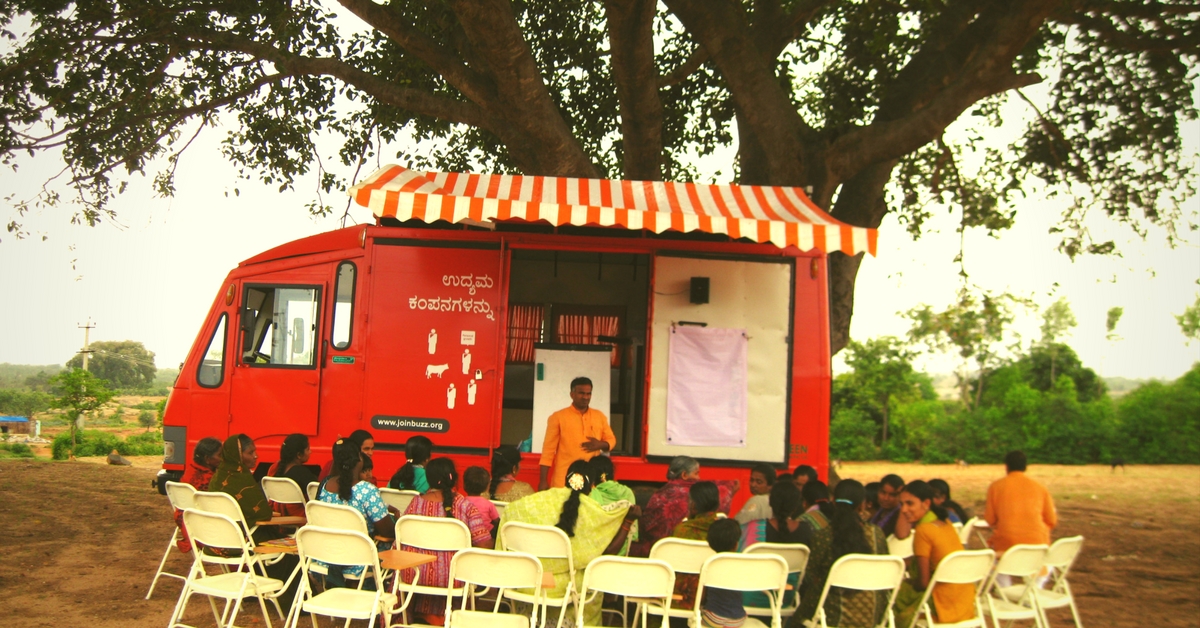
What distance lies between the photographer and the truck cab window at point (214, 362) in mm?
8430

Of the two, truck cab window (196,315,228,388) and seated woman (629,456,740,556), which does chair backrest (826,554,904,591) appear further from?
truck cab window (196,315,228,388)

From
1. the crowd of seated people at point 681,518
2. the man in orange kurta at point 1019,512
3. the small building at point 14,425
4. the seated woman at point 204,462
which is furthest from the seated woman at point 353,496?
the small building at point 14,425

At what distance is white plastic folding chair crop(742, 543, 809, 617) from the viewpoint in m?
5.13

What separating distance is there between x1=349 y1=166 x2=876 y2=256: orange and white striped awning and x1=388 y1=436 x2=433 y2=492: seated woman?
1.65m

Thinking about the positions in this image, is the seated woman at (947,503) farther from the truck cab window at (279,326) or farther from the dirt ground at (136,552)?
the truck cab window at (279,326)

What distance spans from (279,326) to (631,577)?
5098 mm

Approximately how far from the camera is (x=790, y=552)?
5.22m

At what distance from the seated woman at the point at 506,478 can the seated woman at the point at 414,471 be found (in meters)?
0.54

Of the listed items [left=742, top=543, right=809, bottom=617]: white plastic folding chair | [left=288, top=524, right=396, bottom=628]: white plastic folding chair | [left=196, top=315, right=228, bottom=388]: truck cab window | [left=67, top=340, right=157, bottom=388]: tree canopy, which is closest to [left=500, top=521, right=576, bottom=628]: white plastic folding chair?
[left=288, top=524, right=396, bottom=628]: white plastic folding chair

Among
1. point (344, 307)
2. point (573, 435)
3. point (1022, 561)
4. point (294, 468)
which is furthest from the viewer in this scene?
point (344, 307)

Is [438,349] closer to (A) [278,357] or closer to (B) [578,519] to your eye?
(A) [278,357]

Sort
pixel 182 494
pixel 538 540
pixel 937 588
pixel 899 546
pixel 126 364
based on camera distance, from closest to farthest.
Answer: pixel 538 540, pixel 937 588, pixel 182 494, pixel 899 546, pixel 126 364

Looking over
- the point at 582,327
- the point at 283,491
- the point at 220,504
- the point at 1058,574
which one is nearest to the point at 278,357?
the point at 283,491

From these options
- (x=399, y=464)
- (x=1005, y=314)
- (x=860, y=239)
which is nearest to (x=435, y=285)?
(x=399, y=464)
